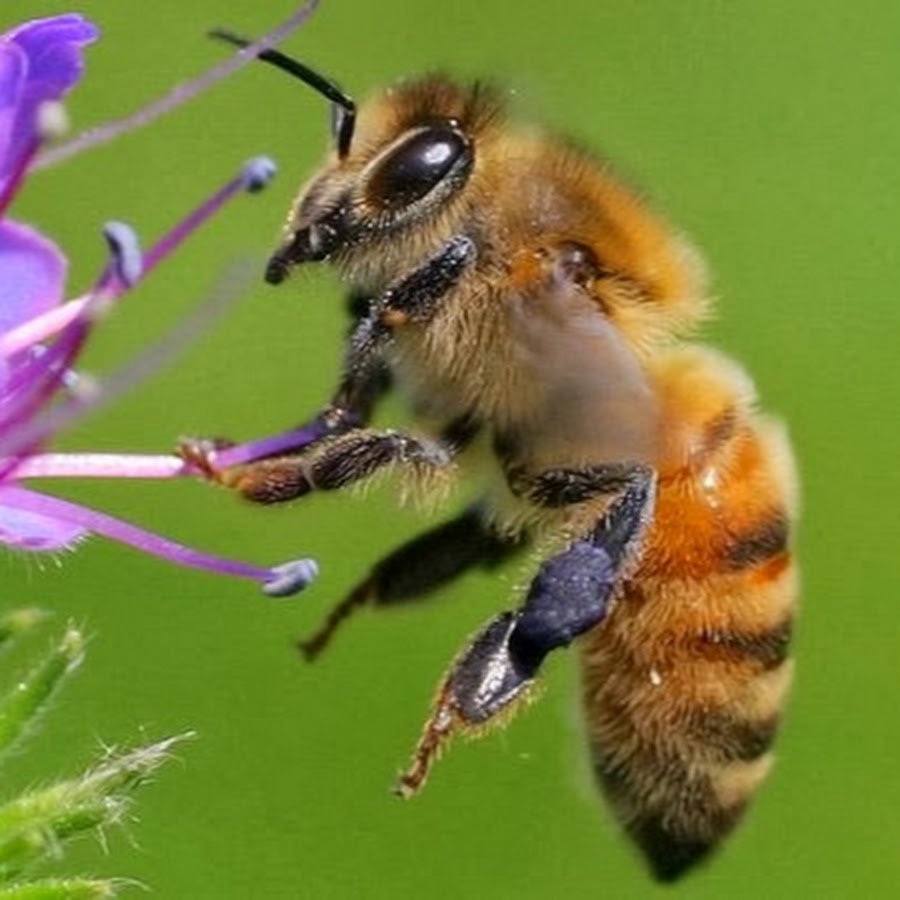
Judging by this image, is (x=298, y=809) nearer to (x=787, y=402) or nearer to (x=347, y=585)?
(x=347, y=585)

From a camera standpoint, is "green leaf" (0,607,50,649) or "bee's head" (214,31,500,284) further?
"bee's head" (214,31,500,284)

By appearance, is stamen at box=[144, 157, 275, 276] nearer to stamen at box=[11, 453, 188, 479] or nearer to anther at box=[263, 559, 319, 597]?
stamen at box=[11, 453, 188, 479]

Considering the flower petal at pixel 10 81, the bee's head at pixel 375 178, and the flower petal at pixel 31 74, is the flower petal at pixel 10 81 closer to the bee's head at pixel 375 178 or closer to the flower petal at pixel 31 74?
the flower petal at pixel 31 74

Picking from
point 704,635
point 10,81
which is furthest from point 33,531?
point 704,635

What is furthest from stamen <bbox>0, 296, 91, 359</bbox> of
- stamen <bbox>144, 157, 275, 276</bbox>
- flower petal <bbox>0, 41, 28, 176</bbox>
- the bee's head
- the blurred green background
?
the blurred green background

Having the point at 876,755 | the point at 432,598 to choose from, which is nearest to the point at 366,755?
the point at 876,755

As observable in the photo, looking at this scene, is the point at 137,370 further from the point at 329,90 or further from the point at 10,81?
the point at 329,90
